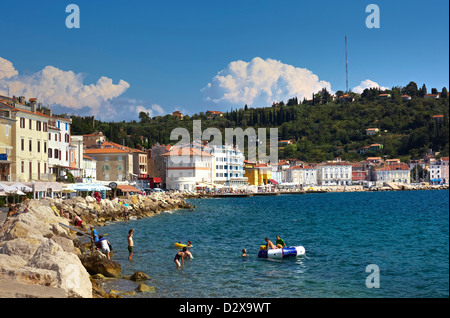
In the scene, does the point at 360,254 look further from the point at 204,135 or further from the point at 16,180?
the point at 204,135

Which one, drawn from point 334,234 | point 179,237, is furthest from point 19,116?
point 334,234

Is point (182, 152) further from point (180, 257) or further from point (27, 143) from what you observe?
point (180, 257)

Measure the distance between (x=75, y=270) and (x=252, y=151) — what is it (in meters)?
161

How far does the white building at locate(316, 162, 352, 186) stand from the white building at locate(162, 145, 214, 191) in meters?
79.4

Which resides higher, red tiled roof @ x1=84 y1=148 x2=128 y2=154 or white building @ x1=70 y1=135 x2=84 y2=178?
red tiled roof @ x1=84 y1=148 x2=128 y2=154

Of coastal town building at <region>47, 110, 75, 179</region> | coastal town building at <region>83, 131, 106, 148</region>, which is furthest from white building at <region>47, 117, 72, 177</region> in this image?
coastal town building at <region>83, 131, 106, 148</region>

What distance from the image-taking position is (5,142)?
141 feet

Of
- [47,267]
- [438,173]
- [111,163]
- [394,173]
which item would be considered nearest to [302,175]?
[394,173]

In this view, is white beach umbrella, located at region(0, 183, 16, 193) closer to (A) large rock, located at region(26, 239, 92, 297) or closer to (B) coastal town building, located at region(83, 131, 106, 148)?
(A) large rock, located at region(26, 239, 92, 297)

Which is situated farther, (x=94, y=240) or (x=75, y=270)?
(x=94, y=240)

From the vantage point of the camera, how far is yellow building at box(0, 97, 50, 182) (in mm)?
43719

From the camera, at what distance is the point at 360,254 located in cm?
2498

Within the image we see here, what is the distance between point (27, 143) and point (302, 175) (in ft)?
433
